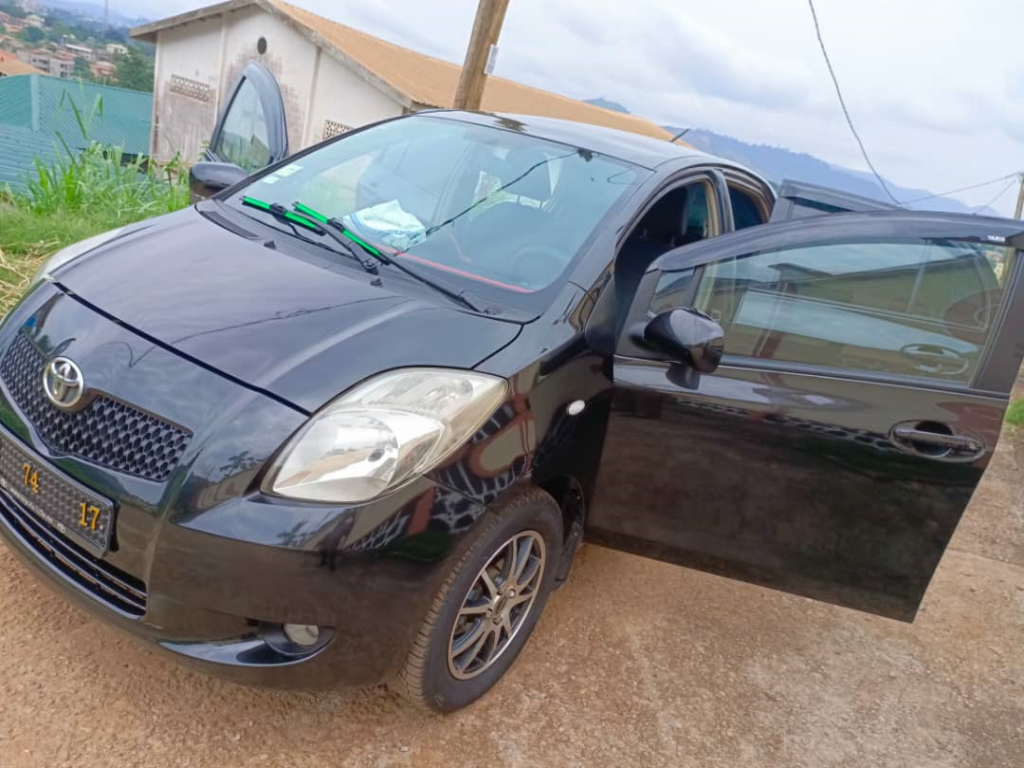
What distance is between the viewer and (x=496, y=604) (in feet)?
7.63

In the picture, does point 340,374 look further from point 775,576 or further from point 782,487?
point 775,576

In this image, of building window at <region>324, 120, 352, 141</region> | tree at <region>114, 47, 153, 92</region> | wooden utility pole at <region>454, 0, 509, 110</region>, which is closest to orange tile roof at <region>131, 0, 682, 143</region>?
building window at <region>324, 120, 352, 141</region>

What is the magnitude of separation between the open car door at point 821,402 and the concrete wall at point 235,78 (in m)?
13.1

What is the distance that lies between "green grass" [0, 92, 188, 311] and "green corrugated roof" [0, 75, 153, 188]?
208mm

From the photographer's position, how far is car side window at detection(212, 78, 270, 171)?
15.5 ft

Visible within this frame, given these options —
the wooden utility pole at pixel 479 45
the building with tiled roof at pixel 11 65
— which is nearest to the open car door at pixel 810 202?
the wooden utility pole at pixel 479 45

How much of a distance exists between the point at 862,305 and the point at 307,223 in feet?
6.24

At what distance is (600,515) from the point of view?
2.69m

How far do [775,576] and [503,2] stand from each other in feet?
16.7

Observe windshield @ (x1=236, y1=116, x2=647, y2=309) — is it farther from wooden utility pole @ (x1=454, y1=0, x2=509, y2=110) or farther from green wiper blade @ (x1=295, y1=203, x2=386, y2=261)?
wooden utility pole @ (x1=454, y1=0, x2=509, y2=110)

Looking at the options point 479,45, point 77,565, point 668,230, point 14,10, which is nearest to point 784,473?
point 668,230

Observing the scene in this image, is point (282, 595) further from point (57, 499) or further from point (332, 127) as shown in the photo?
point (332, 127)

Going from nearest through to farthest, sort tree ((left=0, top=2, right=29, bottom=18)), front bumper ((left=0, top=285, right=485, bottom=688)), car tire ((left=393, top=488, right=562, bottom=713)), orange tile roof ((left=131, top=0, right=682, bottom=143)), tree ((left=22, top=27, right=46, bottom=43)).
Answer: front bumper ((left=0, top=285, right=485, bottom=688)) → car tire ((left=393, top=488, right=562, bottom=713)) → orange tile roof ((left=131, top=0, right=682, bottom=143)) → tree ((left=22, top=27, right=46, bottom=43)) → tree ((left=0, top=2, right=29, bottom=18))

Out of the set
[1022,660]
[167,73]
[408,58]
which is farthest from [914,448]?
[167,73]
